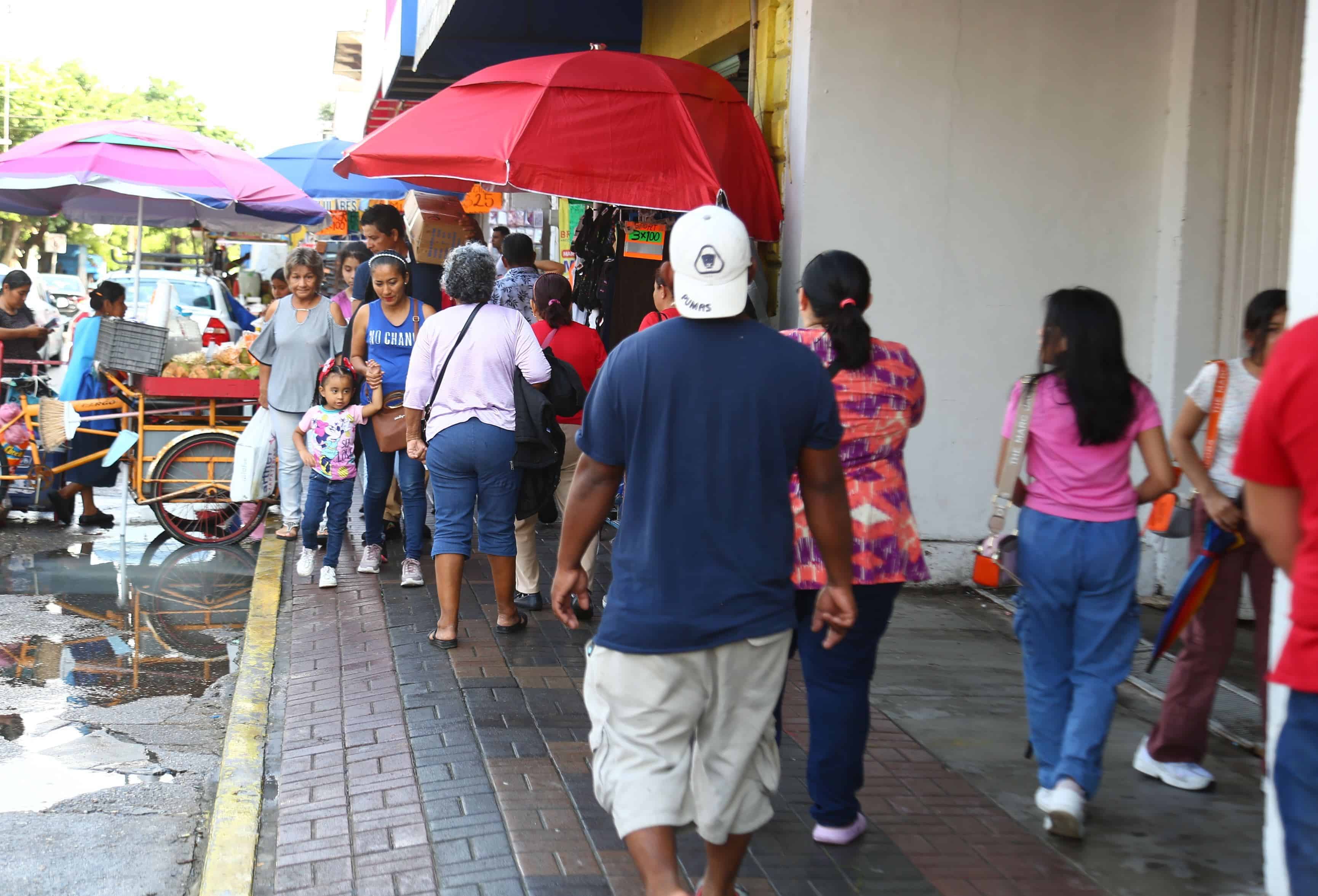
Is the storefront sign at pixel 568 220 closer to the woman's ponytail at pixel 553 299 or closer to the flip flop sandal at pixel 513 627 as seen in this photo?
the woman's ponytail at pixel 553 299

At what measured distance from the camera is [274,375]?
8.92m

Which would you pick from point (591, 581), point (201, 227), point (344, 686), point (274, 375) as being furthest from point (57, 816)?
point (201, 227)

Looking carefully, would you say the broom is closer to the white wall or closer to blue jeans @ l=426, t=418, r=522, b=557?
blue jeans @ l=426, t=418, r=522, b=557

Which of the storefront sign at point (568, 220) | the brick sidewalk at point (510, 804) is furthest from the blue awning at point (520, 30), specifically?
the brick sidewalk at point (510, 804)

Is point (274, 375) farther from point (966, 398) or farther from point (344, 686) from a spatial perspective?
point (966, 398)

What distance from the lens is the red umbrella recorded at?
7090 mm

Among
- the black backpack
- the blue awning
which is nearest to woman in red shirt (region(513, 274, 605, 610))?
the black backpack

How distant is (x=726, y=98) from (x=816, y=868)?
5317mm

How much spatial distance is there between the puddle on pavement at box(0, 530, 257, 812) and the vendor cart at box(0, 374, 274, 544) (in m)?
0.22

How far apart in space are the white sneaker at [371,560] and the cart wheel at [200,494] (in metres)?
1.37

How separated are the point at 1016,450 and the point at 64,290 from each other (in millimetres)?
33730

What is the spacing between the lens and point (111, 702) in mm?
6164

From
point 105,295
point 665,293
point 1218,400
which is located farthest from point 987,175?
point 105,295

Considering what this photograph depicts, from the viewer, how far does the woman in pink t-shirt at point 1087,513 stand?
4.28m
